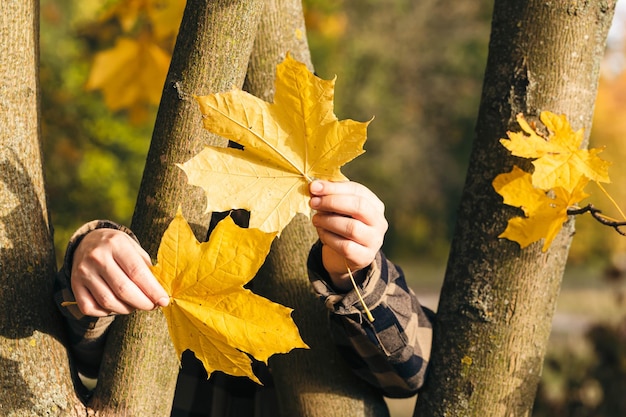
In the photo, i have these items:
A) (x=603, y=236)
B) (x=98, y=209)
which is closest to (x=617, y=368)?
(x=98, y=209)

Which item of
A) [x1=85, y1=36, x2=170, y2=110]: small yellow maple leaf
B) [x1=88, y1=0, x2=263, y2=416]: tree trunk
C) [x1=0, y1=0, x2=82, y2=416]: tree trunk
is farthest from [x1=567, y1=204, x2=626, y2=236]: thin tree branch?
[x1=85, y1=36, x2=170, y2=110]: small yellow maple leaf

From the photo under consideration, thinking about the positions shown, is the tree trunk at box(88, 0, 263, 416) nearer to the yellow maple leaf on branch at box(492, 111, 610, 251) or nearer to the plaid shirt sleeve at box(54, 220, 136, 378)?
the plaid shirt sleeve at box(54, 220, 136, 378)

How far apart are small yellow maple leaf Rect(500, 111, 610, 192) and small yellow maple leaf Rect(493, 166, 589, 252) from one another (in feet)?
0.06

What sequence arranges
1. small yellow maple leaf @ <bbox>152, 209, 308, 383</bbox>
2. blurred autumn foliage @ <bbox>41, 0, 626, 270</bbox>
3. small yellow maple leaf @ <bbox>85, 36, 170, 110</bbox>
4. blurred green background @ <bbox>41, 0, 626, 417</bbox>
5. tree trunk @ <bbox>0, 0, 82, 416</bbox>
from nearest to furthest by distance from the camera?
small yellow maple leaf @ <bbox>152, 209, 308, 383</bbox> < tree trunk @ <bbox>0, 0, 82, 416</bbox> < small yellow maple leaf @ <bbox>85, 36, 170, 110</bbox> < blurred green background @ <bbox>41, 0, 626, 417</bbox> < blurred autumn foliage @ <bbox>41, 0, 626, 270</bbox>

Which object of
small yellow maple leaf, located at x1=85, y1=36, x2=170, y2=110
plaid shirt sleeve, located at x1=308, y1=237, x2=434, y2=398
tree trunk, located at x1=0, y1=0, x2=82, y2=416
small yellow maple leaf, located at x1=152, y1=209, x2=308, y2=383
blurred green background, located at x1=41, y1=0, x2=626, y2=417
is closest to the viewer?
small yellow maple leaf, located at x1=152, y1=209, x2=308, y2=383

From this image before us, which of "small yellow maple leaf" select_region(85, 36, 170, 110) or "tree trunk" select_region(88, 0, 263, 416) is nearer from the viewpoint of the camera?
"tree trunk" select_region(88, 0, 263, 416)

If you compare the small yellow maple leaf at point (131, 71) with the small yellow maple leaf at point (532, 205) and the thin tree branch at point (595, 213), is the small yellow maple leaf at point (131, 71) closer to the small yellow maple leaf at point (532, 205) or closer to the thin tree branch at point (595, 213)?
the small yellow maple leaf at point (532, 205)

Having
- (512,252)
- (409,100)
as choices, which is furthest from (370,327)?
(409,100)


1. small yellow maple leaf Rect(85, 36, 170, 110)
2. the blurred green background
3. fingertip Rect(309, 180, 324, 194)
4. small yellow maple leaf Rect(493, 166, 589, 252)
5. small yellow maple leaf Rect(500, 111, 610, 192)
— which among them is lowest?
fingertip Rect(309, 180, 324, 194)

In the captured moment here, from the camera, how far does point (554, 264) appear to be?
3.54ft

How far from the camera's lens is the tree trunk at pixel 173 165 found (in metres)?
0.92

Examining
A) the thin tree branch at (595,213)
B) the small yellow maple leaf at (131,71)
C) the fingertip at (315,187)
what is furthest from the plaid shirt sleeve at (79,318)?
the small yellow maple leaf at (131,71)

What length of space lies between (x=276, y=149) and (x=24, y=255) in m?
0.42

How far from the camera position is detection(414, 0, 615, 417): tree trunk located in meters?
1.05
